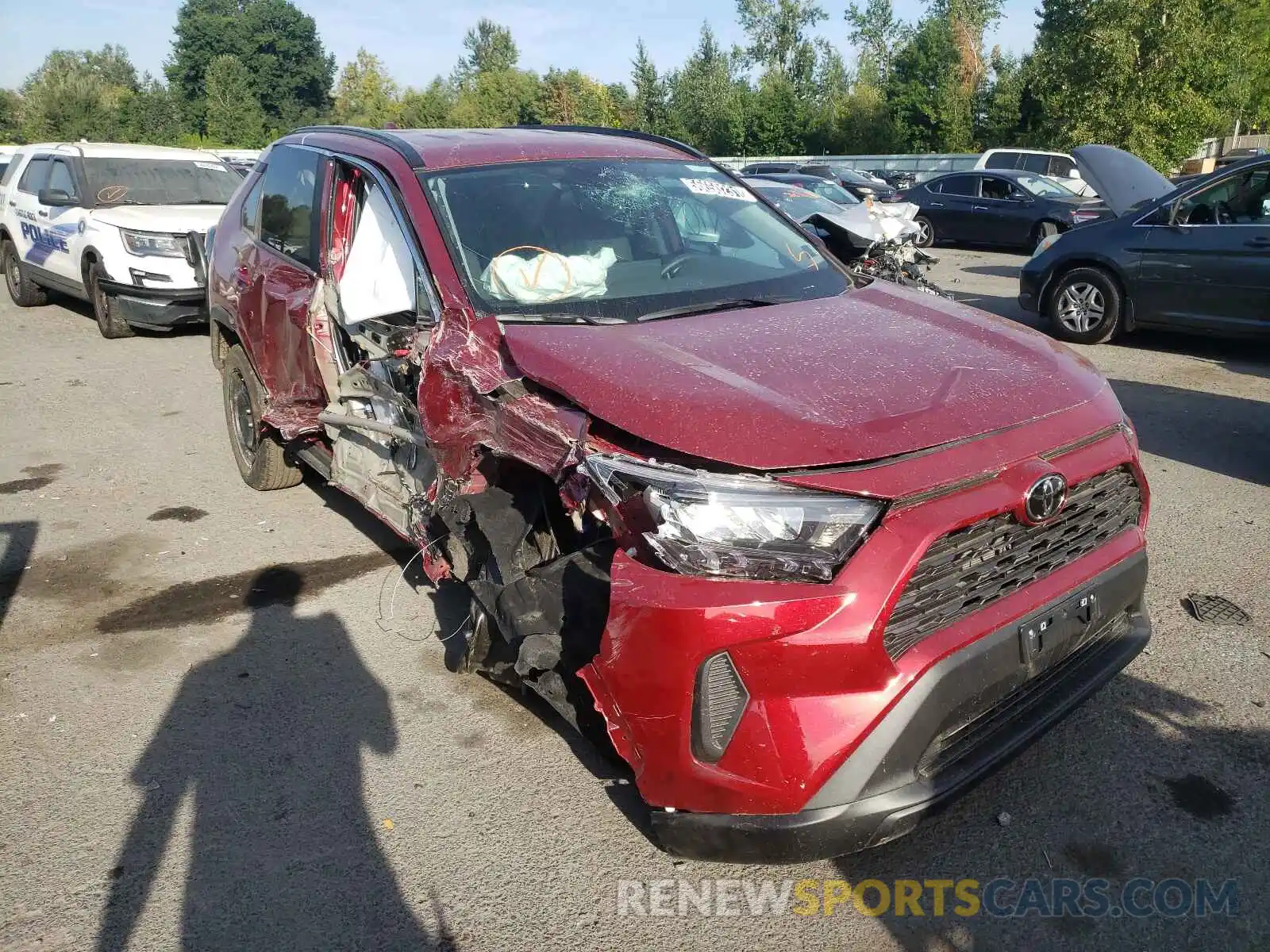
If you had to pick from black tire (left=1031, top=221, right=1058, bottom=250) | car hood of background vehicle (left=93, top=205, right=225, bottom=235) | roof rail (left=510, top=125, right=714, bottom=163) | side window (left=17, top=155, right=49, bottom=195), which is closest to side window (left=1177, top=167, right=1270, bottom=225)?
roof rail (left=510, top=125, right=714, bottom=163)

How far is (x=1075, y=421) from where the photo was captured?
9.25 ft

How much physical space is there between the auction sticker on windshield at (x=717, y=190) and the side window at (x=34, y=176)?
34.7ft

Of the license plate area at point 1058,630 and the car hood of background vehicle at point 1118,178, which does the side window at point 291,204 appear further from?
the car hood of background vehicle at point 1118,178

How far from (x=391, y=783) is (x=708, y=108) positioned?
184 ft

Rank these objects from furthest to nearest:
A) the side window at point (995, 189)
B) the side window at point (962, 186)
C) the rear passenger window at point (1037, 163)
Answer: the rear passenger window at point (1037, 163), the side window at point (962, 186), the side window at point (995, 189)

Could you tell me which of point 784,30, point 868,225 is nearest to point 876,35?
point 784,30

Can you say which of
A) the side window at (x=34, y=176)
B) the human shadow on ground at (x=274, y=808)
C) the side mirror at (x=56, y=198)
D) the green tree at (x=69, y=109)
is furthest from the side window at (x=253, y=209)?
the green tree at (x=69, y=109)

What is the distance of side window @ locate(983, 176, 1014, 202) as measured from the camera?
18.0 metres

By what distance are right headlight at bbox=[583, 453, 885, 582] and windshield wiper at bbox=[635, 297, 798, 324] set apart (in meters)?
1.10

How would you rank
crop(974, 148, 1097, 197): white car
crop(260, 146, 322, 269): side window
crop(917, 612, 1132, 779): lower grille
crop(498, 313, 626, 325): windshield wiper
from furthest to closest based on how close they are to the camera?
crop(974, 148, 1097, 197): white car, crop(260, 146, 322, 269): side window, crop(498, 313, 626, 325): windshield wiper, crop(917, 612, 1132, 779): lower grille

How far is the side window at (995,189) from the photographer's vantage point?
18.0 m

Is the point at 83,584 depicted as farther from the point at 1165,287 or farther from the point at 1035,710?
the point at 1165,287

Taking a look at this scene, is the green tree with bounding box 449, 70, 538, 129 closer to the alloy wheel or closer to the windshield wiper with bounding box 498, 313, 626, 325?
the alloy wheel

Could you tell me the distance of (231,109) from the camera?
66250 millimetres
